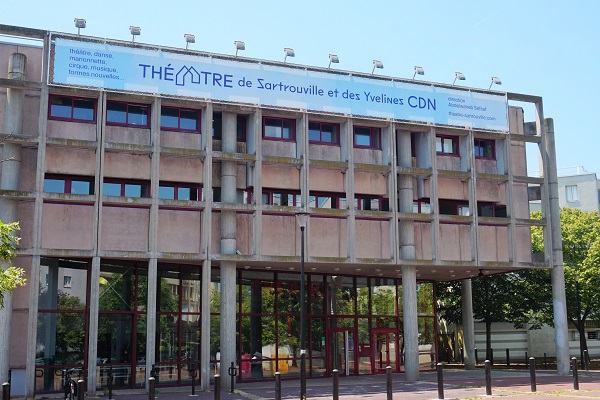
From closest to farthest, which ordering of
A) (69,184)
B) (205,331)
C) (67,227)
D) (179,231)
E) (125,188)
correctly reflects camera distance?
(67,227)
(69,184)
(205,331)
(179,231)
(125,188)

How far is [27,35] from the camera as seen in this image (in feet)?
84.8

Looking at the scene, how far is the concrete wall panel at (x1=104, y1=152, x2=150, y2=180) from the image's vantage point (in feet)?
87.0

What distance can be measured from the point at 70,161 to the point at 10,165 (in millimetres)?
2043

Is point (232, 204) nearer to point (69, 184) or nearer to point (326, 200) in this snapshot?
point (326, 200)

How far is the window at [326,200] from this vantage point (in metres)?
29.6

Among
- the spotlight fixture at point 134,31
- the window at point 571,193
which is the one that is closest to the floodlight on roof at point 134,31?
the spotlight fixture at point 134,31

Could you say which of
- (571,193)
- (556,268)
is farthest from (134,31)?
(571,193)

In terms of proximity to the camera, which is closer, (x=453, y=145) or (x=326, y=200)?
(x=326, y=200)

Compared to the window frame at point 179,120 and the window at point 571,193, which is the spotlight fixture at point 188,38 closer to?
the window frame at point 179,120

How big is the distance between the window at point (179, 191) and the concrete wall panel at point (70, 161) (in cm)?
279

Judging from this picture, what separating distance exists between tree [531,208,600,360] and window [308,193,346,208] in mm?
16945

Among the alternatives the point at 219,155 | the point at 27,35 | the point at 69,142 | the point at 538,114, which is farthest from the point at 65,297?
the point at 538,114

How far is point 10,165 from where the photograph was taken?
82.4ft

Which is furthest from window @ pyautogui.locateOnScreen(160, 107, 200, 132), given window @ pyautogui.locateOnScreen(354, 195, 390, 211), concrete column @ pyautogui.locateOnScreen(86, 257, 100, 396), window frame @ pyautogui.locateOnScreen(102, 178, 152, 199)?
window @ pyautogui.locateOnScreen(354, 195, 390, 211)
